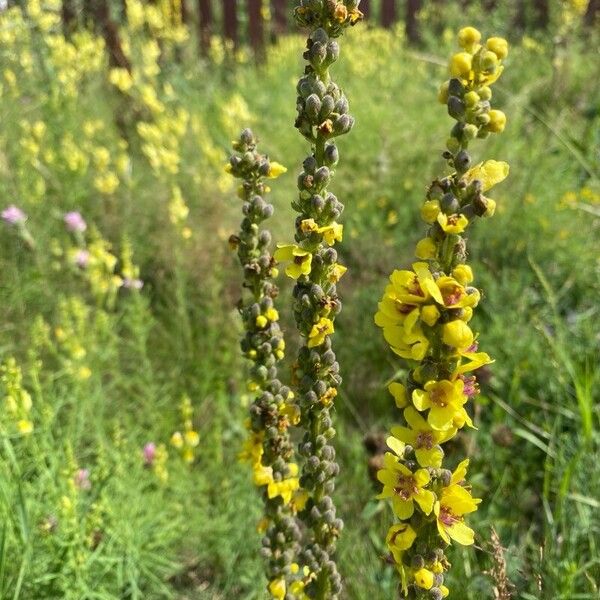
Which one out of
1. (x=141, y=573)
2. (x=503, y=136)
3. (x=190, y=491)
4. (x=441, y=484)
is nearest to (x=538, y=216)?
(x=503, y=136)

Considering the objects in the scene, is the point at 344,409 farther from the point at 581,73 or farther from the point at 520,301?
the point at 581,73

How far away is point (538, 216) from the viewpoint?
12.5 feet

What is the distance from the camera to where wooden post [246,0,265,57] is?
793 centimetres

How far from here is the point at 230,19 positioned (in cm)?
812

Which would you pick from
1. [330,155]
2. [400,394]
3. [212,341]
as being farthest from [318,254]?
[212,341]

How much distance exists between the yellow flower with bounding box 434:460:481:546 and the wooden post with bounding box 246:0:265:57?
7.56m

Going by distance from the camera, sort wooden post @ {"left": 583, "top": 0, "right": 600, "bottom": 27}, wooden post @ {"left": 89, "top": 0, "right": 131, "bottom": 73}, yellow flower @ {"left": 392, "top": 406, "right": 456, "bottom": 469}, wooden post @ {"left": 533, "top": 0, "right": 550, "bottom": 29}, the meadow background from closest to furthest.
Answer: yellow flower @ {"left": 392, "top": 406, "right": 456, "bottom": 469}, the meadow background, wooden post @ {"left": 89, "top": 0, "right": 131, "bottom": 73}, wooden post @ {"left": 583, "top": 0, "right": 600, "bottom": 27}, wooden post @ {"left": 533, "top": 0, "right": 550, "bottom": 29}

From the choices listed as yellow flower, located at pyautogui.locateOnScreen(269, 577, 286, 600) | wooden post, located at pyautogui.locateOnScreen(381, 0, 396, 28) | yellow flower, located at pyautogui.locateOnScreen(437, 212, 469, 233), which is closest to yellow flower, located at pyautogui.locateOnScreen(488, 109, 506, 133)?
yellow flower, located at pyautogui.locateOnScreen(437, 212, 469, 233)

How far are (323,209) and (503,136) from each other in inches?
146

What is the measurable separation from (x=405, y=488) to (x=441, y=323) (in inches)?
10.9

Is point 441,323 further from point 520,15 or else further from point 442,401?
point 520,15

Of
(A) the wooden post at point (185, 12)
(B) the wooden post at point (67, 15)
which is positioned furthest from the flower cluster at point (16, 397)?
(A) the wooden post at point (185, 12)

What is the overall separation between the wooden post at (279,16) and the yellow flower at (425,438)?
7.87 metres

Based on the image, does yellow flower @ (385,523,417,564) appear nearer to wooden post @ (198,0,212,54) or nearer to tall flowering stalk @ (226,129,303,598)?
tall flowering stalk @ (226,129,303,598)
